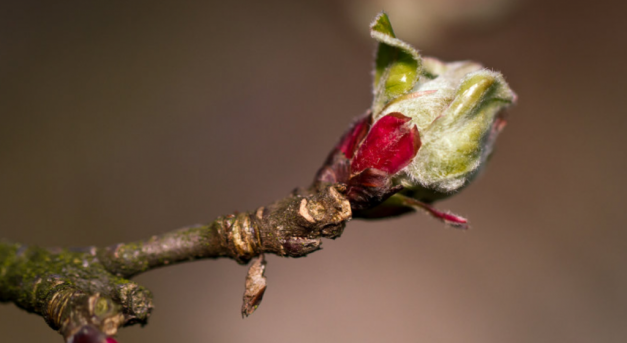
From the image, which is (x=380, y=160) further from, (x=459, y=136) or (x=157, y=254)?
(x=157, y=254)

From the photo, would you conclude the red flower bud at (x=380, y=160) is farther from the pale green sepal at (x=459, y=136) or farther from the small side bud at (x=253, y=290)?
the small side bud at (x=253, y=290)

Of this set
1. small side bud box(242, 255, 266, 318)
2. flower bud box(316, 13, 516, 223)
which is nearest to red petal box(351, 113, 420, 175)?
flower bud box(316, 13, 516, 223)

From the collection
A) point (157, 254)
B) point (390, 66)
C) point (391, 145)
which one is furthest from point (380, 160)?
point (157, 254)

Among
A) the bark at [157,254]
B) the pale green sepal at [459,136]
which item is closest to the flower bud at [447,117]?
the pale green sepal at [459,136]

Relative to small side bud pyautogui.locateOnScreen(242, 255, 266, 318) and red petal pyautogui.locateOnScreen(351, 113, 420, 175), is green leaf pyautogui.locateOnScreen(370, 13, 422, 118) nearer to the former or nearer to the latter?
red petal pyautogui.locateOnScreen(351, 113, 420, 175)

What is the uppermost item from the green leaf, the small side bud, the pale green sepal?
the green leaf
